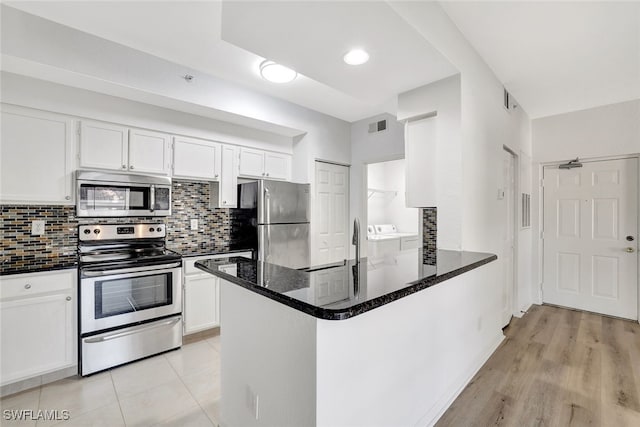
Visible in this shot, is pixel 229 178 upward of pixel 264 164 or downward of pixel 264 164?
downward

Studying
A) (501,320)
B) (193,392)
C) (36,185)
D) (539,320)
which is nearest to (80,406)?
(193,392)

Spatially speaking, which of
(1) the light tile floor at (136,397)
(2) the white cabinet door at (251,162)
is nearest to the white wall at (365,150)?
(2) the white cabinet door at (251,162)

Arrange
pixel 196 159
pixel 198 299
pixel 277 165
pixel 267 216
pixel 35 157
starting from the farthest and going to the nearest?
pixel 277 165
pixel 267 216
pixel 196 159
pixel 198 299
pixel 35 157

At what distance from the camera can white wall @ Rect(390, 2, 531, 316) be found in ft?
6.41

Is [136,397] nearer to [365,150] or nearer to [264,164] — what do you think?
[264,164]

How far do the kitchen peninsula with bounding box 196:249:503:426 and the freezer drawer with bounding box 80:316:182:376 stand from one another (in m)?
1.39

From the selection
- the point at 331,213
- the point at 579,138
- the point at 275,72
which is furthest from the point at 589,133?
the point at 275,72

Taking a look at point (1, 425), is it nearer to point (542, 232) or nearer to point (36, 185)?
point (36, 185)

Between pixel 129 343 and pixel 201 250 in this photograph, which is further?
pixel 201 250

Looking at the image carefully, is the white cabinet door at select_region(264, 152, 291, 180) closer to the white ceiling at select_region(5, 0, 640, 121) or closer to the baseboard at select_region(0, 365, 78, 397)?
the white ceiling at select_region(5, 0, 640, 121)

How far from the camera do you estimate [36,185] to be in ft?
7.76

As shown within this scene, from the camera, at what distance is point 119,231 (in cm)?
293

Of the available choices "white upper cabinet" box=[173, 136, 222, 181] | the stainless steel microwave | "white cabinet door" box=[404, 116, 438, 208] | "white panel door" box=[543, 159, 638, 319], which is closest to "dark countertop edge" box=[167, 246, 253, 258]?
the stainless steel microwave

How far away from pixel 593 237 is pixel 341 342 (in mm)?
4316
